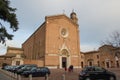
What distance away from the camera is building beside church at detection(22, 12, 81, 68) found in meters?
53.4

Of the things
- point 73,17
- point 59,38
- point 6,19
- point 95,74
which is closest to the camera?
point 6,19

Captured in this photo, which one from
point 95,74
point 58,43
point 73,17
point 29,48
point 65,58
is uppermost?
point 73,17

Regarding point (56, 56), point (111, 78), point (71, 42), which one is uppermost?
point (71, 42)

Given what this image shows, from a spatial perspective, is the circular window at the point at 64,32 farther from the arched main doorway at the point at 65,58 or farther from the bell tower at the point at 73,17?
the bell tower at the point at 73,17

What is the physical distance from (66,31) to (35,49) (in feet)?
37.7

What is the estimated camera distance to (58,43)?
182 ft

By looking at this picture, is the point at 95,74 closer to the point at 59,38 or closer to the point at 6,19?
the point at 6,19

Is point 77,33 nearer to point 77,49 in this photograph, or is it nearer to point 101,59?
point 77,49

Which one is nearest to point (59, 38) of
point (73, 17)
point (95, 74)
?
point (73, 17)

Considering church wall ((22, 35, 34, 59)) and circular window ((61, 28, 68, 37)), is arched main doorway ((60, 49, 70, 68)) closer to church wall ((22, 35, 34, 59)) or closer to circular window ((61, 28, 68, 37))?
circular window ((61, 28, 68, 37))

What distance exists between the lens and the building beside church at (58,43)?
175ft

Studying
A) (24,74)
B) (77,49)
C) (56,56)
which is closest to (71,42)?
(77,49)

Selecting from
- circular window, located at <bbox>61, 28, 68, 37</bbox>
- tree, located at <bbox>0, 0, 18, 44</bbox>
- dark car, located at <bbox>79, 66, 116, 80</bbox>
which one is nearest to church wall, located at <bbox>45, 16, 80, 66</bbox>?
circular window, located at <bbox>61, 28, 68, 37</bbox>

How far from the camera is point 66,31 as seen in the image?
5806cm
